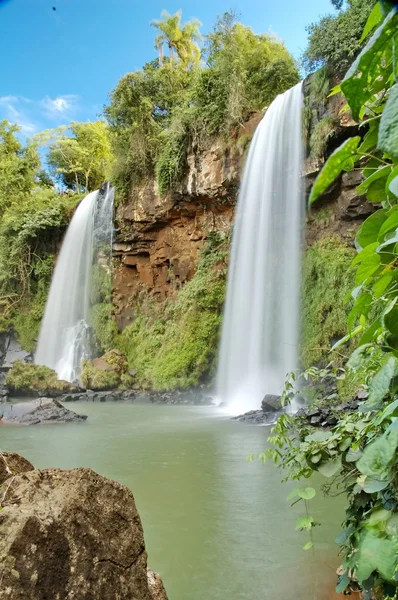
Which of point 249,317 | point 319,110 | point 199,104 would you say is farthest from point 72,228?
point 319,110

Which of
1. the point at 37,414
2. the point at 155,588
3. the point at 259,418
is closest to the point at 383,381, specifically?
the point at 155,588

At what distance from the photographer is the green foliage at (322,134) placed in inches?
433

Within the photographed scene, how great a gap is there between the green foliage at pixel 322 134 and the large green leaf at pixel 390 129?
11.6m

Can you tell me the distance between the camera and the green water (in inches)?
109

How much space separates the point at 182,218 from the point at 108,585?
565 inches

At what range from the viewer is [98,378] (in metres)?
13.5

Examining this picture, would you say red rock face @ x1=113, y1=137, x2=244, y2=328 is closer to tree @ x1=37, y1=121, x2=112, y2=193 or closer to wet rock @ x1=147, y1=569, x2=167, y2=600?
tree @ x1=37, y1=121, x2=112, y2=193

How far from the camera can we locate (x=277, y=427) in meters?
2.03

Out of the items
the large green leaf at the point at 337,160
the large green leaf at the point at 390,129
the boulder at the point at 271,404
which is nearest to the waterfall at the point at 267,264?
the boulder at the point at 271,404

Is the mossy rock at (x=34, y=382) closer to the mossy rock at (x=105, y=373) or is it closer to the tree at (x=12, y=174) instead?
the mossy rock at (x=105, y=373)

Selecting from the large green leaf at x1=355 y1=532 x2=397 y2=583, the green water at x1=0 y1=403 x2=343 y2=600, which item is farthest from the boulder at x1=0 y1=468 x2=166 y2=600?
the green water at x1=0 y1=403 x2=343 y2=600

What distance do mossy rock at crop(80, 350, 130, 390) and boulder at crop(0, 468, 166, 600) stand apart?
12.0 metres

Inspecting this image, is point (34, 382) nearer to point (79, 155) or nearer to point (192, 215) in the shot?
point (192, 215)

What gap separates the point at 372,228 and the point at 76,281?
17717mm
